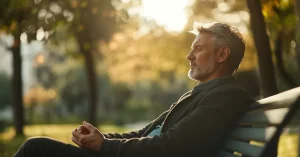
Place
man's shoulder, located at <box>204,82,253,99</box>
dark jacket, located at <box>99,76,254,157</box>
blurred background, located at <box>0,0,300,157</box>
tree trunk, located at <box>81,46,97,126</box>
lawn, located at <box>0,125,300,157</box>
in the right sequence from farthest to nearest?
tree trunk, located at <box>81,46,97,126</box>, lawn, located at <box>0,125,300,157</box>, blurred background, located at <box>0,0,300,157</box>, man's shoulder, located at <box>204,82,253,99</box>, dark jacket, located at <box>99,76,254,157</box>

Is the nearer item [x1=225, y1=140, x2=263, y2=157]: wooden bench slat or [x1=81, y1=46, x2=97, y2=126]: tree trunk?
[x1=225, y1=140, x2=263, y2=157]: wooden bench slat

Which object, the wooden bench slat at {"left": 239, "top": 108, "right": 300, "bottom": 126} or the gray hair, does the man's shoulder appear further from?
the gray hair

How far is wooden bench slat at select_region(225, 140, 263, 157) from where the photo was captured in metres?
2.91

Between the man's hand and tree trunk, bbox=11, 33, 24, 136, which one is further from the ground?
the man's hand

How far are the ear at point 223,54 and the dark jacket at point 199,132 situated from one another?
0.81 feet

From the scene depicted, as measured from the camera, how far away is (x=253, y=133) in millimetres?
3105

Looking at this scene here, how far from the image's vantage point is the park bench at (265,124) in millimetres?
2491

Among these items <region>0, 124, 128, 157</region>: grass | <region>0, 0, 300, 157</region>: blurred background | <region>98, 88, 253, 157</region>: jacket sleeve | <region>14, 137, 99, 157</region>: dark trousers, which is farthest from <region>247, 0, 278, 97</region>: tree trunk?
<region>0, 124, 128, 157</region>: grass

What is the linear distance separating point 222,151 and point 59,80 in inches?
2402

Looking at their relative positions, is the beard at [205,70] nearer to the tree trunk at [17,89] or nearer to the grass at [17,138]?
the grass at [17,138]

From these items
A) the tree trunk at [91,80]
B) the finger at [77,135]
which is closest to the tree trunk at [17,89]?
the tree trunk at [91,80]

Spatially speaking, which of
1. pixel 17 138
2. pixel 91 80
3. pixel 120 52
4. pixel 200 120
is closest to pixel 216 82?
pixel 200 120

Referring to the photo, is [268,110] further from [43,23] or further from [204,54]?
[43,23]

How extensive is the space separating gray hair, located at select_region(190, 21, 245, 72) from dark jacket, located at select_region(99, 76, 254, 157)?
10.2 inches
